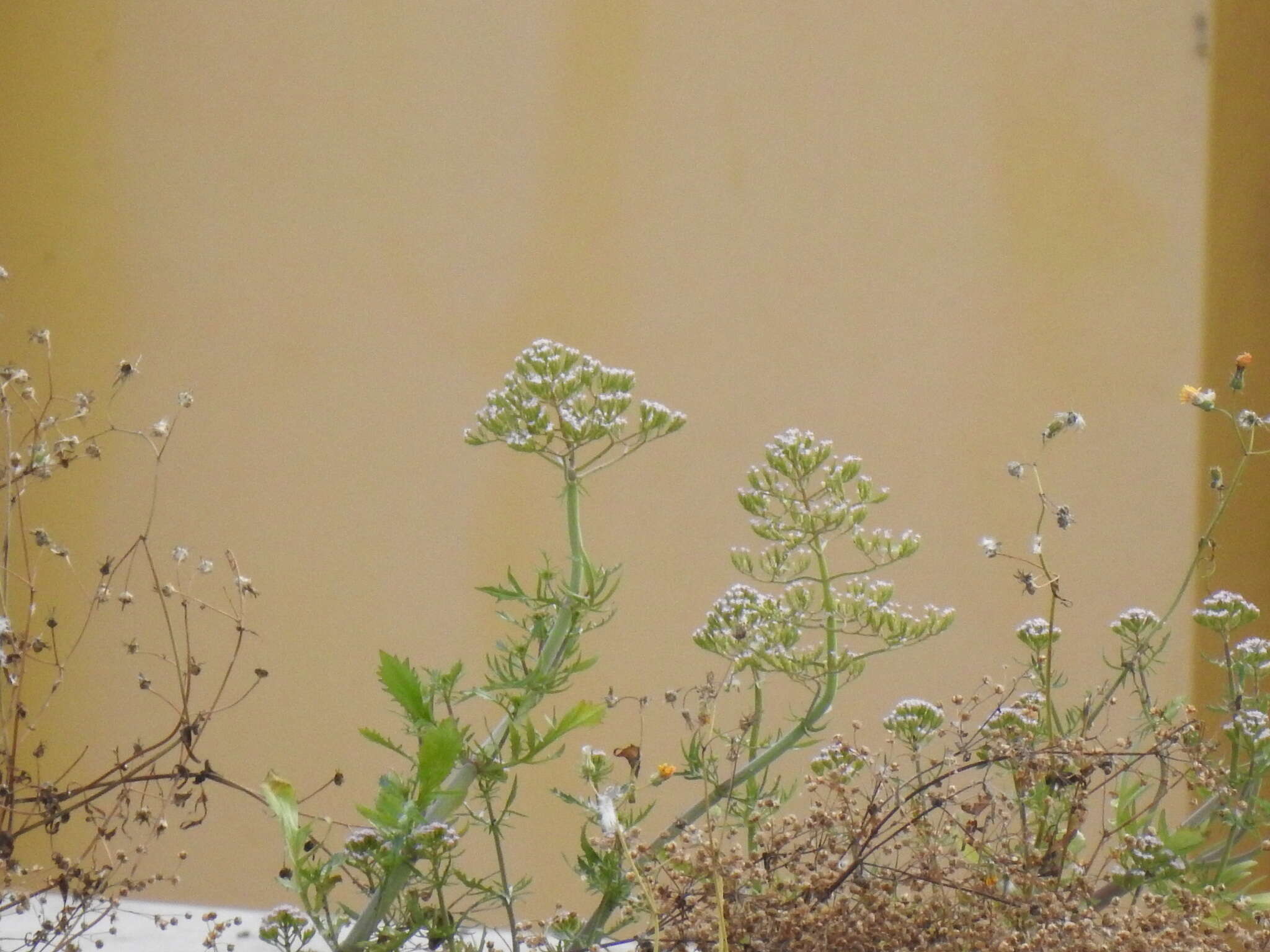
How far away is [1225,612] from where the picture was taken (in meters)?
0.75

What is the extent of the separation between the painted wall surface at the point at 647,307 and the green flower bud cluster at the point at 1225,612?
30.8 inches

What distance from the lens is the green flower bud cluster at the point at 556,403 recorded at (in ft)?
2.11

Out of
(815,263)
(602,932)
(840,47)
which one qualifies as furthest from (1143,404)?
(602,932)

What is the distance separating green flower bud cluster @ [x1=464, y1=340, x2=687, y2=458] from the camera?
64cm

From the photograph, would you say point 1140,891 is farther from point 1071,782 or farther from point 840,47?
point 840,47

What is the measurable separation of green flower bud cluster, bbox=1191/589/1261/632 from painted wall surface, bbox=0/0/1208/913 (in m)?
0.78

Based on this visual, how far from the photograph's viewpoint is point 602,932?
64cm

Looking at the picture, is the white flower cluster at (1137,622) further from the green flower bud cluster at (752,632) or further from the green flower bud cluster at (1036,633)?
the green flower bud cluster at (752,632)

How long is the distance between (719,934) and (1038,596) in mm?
1123

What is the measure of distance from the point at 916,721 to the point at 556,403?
259 mm

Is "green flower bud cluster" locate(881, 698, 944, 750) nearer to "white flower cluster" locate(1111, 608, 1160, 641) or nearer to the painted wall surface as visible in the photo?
"white flower cluster" locate(1111, 608, 1160, 641)

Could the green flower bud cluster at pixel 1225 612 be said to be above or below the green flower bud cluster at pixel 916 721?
above

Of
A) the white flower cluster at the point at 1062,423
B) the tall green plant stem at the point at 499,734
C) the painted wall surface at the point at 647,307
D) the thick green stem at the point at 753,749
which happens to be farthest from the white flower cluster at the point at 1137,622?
the painted wall surface at the point at 647,307

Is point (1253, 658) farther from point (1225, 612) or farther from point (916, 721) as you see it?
point (916, 721)
